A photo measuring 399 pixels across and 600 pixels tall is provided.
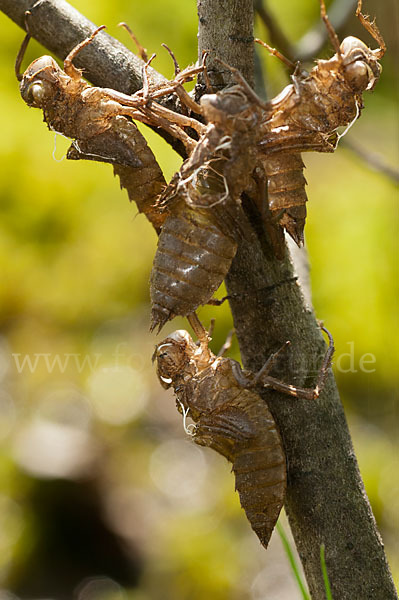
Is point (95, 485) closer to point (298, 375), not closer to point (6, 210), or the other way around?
point (6, 210)

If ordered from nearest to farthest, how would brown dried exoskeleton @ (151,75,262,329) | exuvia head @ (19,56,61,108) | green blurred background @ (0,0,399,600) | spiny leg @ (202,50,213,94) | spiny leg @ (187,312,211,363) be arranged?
1. brown dried exoskeleton @ (151,75,262,329)
2. spiny leg @ (202,50,213,94)
3. exuvia head @ (19,56,61,108)
4. spiny leg @ (187,312,211,363)
5. green blurred background @ (0,0,399,600)

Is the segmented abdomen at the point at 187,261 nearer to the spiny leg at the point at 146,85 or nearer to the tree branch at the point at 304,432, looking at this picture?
the tree branch at the point at 304,432

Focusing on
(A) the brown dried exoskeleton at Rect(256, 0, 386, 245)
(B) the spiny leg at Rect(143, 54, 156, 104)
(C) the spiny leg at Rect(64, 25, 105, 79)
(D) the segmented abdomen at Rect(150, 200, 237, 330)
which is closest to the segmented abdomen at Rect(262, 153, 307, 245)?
(A) the brown dried exoskeleton at Rect(256, 0, 386, 245)

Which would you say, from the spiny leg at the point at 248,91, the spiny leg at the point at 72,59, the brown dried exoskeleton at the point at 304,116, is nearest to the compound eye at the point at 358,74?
the brown dried exoskeleton at the point at 304,116

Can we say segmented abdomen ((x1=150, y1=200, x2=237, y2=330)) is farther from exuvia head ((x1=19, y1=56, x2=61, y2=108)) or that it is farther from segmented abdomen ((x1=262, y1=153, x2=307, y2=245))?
exuvia head ((x1=19, y1=56, x2=61, y2=108))

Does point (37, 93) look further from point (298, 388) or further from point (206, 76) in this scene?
point (298, 388)

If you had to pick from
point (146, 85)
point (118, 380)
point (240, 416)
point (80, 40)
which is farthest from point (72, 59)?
point (118, 380)

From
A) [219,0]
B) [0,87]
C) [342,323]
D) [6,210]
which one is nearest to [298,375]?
[219,0]
